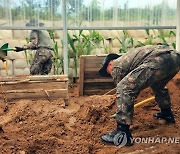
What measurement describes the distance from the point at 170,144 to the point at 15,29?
4525 millimetres

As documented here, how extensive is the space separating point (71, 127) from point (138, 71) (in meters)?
1.27

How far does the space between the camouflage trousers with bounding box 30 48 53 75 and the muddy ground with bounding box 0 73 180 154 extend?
164cm

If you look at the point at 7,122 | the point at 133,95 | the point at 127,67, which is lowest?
the point at 7,122

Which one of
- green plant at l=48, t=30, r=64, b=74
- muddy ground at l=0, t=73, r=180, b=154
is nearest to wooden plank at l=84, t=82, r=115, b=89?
muddy ground at l=0, t=73, r=180, b=154

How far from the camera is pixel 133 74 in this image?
346cm

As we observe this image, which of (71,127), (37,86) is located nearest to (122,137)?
(71,127)

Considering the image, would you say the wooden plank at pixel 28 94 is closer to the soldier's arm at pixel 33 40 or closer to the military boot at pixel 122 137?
the soldier's arm at pixel 33 40

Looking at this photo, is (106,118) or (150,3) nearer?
(106,118)

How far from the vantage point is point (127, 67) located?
11.8ft

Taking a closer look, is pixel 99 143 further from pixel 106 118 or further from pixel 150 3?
pixel 150 3

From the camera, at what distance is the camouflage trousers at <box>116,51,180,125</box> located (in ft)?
11.2

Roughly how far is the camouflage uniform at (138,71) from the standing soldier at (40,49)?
139 inches

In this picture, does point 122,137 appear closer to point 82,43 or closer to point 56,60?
point 56,60

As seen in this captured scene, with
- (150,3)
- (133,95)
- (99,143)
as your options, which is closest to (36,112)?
(99,143)
